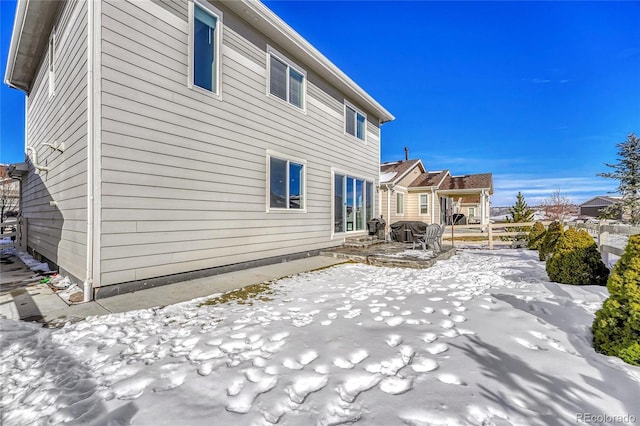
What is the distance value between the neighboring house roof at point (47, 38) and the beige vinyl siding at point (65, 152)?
1.19 feet

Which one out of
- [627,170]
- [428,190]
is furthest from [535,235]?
[627,170]

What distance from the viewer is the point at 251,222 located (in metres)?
6.19

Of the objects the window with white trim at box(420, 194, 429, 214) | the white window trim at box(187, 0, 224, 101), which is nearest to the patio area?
the white window trim at box(187, 0, 224, 101)

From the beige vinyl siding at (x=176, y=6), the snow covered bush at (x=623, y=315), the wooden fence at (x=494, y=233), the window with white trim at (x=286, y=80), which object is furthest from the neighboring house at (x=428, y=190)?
the snow covered bush at (x=623, y=315)

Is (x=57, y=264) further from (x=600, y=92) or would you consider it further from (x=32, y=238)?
(x=600, y=92)

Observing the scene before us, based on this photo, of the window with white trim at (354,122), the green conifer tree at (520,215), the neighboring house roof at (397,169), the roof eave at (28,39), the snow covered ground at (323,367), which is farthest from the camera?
the neighboring house roof at (397,169)

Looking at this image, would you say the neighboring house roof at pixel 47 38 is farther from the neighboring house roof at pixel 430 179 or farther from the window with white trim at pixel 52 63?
the neighboring house roof at pixel 430 179

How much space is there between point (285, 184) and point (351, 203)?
11.1ft

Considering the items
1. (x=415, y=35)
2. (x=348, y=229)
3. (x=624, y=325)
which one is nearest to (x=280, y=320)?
(x=624, y=325)

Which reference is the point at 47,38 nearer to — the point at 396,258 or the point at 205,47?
the point at 205,47

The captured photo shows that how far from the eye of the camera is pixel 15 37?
6.48m

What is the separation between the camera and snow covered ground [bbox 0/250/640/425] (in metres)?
1.66

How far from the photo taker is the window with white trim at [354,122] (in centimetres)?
980

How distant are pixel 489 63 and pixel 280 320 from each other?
16.1 m
